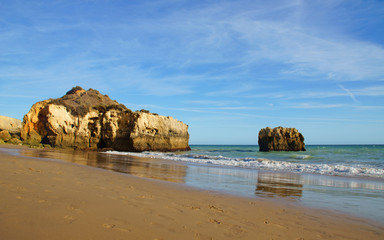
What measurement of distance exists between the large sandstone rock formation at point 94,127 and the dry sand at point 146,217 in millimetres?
26422

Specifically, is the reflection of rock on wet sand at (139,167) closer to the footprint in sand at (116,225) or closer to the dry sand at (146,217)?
the dry sand at (146,217)

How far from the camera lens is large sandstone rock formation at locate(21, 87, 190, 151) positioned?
29234 millimetres

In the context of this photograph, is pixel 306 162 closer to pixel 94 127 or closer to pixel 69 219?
pixel 69 219

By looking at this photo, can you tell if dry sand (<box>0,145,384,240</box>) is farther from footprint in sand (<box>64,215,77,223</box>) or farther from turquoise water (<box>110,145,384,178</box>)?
turquoise water (<box>110,145,384,178</box>)

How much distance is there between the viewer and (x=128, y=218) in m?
3.46

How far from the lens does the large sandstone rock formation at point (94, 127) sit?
95.9 ft

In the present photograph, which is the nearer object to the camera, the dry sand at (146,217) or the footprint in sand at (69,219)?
the dry sand at (146,217)

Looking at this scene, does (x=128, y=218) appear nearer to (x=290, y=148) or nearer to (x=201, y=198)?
(x=201, y=198)

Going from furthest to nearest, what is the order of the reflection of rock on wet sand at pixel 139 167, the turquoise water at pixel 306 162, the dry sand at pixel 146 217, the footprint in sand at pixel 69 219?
1. the turquoise water at pixel 306 162
2. the reflection of rock on wet sand at pixel 139 167
3. the footprint in sand at pixel 69 219
4. the dry sand at pixel 146 217

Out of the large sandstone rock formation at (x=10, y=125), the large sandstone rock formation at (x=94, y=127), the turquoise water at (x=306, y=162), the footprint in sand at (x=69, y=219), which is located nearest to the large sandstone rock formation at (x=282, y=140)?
the large sandstone rock formation at (x=94, y=127)

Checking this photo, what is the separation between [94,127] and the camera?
3244cm

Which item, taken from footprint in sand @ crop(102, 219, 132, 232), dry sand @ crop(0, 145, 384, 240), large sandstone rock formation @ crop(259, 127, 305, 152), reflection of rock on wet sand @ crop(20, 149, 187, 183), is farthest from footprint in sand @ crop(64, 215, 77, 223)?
large sandstone rock formation @ crop(259, 127, 305, 152)

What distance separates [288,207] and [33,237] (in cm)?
429

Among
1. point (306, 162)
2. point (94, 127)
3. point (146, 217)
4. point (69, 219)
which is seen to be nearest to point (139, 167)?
point (146, 217)
